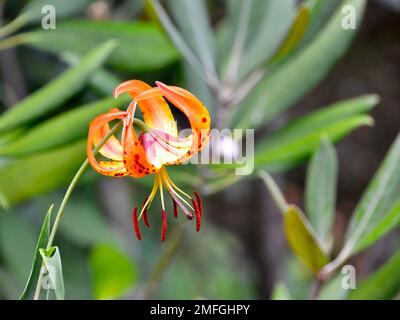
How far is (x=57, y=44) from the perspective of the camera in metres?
1.10

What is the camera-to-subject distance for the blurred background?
112 cm

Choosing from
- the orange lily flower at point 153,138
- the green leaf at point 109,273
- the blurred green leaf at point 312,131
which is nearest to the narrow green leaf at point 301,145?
the blurred green leaf at point 312,131

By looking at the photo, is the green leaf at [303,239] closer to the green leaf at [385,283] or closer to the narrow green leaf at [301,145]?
the green leaf at [385,283]

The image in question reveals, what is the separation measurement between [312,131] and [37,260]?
54 centimetres

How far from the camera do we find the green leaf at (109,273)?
3.59 ft

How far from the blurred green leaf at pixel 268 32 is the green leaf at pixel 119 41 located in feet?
0.39

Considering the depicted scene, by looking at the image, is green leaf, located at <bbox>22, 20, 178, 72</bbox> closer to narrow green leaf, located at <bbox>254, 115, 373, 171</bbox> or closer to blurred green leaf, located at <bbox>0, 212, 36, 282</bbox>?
narrow green leaf, located at <bbox>254, 115, 373, 171</bbox>

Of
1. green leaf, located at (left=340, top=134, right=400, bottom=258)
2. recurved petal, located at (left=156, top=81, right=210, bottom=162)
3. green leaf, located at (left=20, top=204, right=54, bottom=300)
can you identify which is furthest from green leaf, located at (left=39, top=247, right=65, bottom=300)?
green leaf, located at (left=340, top=134, right=400, bottom=258)

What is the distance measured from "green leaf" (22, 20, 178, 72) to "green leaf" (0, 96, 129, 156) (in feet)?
0.73

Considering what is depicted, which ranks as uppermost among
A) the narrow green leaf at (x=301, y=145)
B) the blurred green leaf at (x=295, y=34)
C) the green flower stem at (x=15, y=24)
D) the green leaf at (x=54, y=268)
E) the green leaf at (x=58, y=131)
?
the green flower stem at (x=15, y=24)

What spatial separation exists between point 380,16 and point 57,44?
4.89 ft

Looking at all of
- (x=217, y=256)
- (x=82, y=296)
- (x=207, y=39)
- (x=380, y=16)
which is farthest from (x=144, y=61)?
(x=380, y=16)

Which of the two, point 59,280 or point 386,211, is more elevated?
point 386,211
